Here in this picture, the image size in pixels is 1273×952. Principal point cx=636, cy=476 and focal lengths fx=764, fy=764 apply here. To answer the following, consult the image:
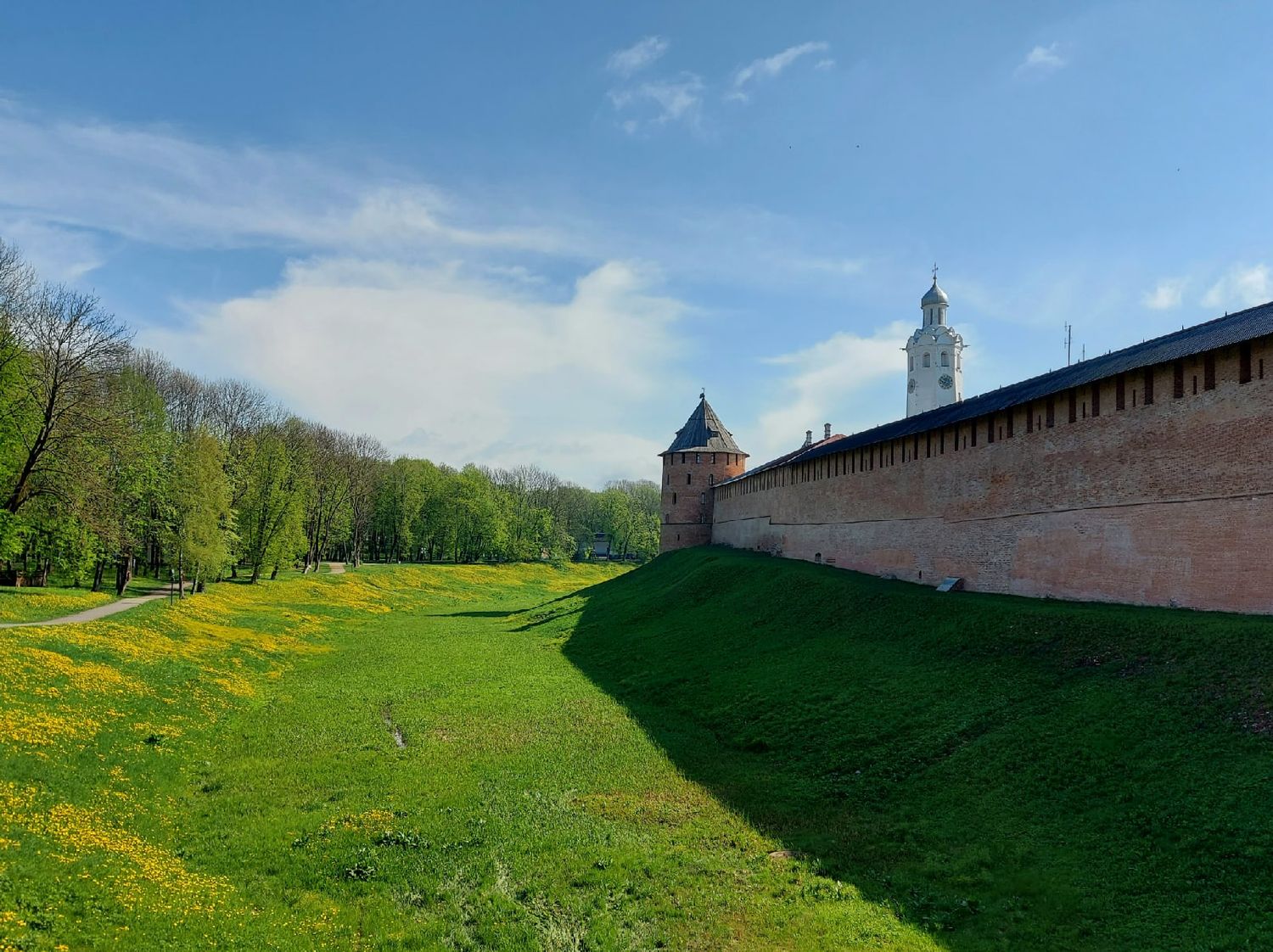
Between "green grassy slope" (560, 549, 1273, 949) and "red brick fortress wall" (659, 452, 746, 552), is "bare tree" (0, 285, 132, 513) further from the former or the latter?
"red brick fortress wall" (659, 452, 746, 552)

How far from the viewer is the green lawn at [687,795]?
7500mm

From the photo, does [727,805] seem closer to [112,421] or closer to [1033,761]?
[1033,761]

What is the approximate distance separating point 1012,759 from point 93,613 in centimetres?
2501

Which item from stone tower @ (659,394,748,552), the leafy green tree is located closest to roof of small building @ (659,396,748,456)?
stone tower @ (659,394,748,552)

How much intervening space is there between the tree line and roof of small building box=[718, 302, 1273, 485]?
2568 cm

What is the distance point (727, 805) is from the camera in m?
11.0

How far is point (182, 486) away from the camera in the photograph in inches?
1243

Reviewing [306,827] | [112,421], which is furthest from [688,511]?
[306,827]

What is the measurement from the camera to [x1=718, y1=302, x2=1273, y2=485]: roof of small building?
14.0 meters

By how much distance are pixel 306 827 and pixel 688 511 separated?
143 feet

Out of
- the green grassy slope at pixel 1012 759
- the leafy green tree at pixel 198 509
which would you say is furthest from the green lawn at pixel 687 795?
the leafy green tree at pixel 198 509

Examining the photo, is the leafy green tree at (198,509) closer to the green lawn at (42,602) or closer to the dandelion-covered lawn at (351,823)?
the green lawn at (42,602)

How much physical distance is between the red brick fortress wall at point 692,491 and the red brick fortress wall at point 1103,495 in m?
25.8

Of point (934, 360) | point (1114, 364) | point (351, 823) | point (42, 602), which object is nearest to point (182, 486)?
point (42, 602)
